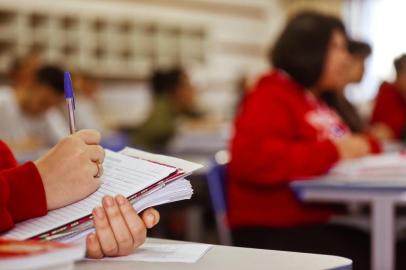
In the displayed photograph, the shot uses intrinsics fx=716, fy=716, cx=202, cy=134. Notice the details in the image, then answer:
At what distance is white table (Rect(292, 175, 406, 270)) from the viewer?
191 cm

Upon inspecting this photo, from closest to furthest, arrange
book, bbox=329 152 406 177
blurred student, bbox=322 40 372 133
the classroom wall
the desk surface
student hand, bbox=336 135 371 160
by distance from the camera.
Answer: the desk surface, book, bbox=329 152 406 177, student hand, bbox=336 135 371 160, blurred student, bbox=322 40 372 133, the classroom wall

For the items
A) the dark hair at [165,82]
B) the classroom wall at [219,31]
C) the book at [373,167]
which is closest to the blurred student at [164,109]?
the dark hair at [165,82]

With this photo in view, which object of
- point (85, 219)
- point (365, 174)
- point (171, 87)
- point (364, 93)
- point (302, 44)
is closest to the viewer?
point (85, 219)

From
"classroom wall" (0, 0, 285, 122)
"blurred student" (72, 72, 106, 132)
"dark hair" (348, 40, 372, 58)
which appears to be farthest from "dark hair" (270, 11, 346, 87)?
"classroom wall" (0, 0, 285, 122)

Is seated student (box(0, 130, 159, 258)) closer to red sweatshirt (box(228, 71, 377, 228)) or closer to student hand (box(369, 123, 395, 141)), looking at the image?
red sweatshirt (box(228, 71, 377, 228))

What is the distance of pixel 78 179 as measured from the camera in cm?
112

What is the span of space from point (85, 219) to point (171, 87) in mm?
5545

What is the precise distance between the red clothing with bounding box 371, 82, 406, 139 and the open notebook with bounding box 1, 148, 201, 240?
3.71m

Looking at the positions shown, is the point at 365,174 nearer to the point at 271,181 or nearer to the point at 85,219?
the point at 271,181

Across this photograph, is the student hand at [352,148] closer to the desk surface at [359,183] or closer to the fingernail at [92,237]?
the desk surface at [359,183]

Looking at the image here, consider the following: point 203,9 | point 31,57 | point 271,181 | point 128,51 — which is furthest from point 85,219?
point 203,9

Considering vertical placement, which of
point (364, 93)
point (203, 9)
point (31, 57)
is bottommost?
point (364, 93)

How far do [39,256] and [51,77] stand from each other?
14.4 ft

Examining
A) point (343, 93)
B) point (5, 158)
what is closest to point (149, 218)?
point (5, 158)
